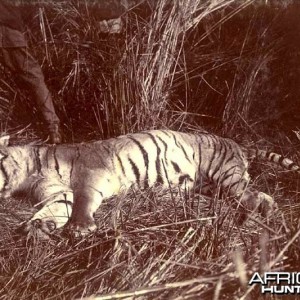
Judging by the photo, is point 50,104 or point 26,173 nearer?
point 26,173

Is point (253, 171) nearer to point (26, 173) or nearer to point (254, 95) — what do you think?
point (254, 95)

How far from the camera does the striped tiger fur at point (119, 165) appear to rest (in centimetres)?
183

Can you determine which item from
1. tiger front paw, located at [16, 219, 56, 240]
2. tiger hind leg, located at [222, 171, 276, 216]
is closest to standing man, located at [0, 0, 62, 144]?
tiger front paw, located at [16, 219, 56, 240]

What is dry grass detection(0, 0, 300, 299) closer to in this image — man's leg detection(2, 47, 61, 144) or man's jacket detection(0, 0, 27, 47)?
man's leg detection(2, 47, 61, 144)

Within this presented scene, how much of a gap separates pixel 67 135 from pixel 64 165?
0.86ft

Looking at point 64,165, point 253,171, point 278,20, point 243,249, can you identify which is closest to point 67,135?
point 64,165

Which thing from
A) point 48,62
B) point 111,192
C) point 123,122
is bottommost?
point 111,192

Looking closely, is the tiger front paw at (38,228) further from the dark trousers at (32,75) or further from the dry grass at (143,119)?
the dark trousers at (32,75)

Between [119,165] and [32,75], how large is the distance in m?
0.48

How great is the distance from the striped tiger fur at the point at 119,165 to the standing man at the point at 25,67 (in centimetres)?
17

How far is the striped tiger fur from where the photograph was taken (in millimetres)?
1833

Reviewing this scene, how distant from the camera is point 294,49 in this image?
204cm

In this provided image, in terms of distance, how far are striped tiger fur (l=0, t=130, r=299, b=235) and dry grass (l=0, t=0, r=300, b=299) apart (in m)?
0.07

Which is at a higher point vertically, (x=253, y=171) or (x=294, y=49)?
(x=294, y=49)
